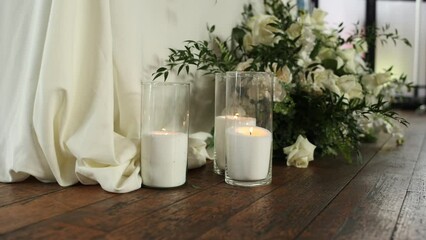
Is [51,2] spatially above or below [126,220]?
above

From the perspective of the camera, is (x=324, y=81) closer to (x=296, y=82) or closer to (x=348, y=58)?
(x=296, y=82)

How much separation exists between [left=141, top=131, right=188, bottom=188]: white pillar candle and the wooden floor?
0.02m

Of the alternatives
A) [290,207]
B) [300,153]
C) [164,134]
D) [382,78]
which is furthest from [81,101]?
[382,78]

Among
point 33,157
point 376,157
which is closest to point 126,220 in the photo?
point 33,157

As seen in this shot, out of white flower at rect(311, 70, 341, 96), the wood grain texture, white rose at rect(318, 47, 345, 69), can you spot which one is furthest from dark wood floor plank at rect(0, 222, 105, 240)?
white rose at rect(318, 47, 345, 69)

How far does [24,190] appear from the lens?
76 centimetres

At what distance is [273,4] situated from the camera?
1.37 meters

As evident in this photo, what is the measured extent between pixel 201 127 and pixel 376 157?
20.0 inches

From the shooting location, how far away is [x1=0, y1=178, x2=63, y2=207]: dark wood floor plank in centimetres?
70

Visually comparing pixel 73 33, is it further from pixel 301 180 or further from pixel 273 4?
pixel 273 4

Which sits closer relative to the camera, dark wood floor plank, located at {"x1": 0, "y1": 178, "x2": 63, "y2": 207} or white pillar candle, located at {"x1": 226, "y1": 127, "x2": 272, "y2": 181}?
dark wood floor plank, located at {"x1": 0, "y1": 178, "x2": 63, "y2": 207}

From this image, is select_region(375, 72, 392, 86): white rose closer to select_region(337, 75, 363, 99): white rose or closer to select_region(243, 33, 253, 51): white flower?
select_region(337, 75, 363, 99): white rose

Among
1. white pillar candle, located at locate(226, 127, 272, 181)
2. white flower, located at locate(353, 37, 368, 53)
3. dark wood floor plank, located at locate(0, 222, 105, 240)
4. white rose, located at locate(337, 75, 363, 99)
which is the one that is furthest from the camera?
white flower, located at locate(353, 37, 368, 53)

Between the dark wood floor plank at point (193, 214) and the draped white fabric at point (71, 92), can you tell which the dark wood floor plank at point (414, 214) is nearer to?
the dark wood floor plank at point (193, 214)
